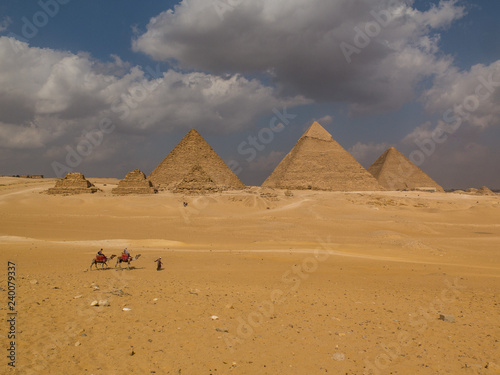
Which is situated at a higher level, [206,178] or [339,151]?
[339,151]

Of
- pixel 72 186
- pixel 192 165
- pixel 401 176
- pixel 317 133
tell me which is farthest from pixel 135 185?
pixel 401 176

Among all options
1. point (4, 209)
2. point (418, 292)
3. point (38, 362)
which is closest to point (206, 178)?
point (4, 209)

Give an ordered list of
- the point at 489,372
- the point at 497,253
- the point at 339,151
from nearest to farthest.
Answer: the point at 489,372 < the point at 497,253 < the point at 339,151

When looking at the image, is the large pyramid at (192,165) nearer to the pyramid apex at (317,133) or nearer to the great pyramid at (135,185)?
the great pyramid at (135,185)

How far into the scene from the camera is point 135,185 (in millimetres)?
40688

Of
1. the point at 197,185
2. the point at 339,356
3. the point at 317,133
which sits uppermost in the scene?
the point at 317,133

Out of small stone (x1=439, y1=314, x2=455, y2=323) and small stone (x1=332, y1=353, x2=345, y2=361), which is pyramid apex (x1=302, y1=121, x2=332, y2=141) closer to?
small stone (x1=439, y1=314, x2=455, y2=323)

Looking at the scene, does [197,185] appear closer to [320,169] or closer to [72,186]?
[72,186]

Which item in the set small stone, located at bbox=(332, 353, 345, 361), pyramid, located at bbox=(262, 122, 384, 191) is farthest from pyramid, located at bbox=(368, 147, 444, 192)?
small stone, located at bbox=(332, 353, 345, 361)

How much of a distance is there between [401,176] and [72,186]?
210 feet

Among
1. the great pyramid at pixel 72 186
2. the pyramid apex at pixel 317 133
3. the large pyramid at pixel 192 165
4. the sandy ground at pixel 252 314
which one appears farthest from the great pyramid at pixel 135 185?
the pyramid apex at pixel 317 133

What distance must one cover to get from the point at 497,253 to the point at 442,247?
2051mm

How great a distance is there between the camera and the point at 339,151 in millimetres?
Answer: 68250

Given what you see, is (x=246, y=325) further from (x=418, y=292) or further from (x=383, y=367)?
(x=418, y=292)
